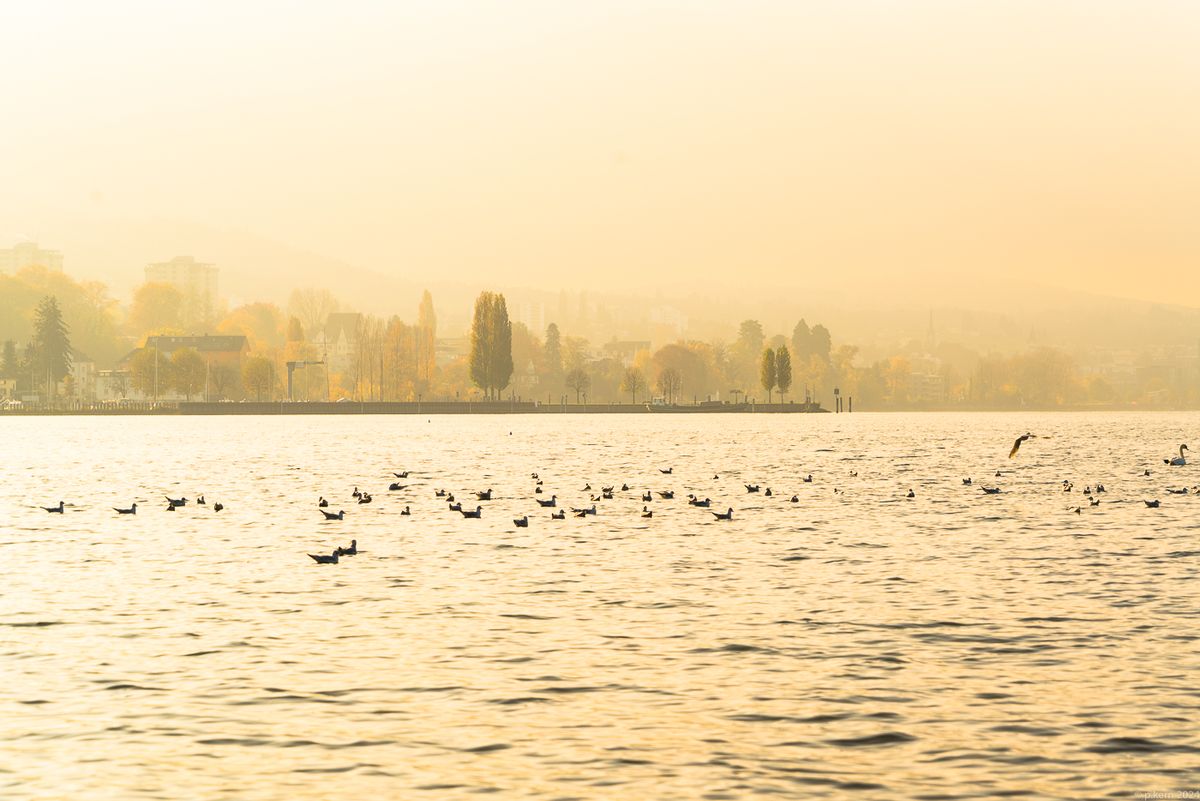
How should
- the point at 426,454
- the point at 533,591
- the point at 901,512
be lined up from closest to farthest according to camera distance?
the point at 533,591 → the point at 901,512 → the point at 426,454

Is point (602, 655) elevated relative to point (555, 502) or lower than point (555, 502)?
lower

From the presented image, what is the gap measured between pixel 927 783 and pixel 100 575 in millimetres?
24949

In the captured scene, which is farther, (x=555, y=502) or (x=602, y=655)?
(x=555, y=502)

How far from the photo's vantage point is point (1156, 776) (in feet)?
53.5

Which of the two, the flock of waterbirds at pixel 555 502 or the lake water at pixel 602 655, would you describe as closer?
the lake water at pixel 602 655

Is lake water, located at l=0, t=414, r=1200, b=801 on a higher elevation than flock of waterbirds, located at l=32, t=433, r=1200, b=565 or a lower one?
lower

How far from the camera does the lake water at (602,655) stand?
16.8 m

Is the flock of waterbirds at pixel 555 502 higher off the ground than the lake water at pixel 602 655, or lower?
higher

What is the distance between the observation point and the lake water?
55.0ft

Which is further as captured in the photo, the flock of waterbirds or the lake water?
the flock of waterbirds

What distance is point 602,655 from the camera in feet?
77.9

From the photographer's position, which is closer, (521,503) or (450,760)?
(450,760)

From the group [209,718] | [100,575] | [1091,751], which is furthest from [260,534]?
[1091,751]

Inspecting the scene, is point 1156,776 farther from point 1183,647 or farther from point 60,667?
point 60,667
